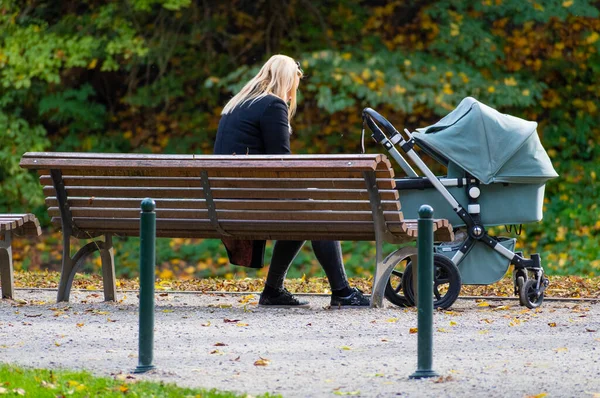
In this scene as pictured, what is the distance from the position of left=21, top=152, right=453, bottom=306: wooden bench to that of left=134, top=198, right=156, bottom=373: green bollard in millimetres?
1860

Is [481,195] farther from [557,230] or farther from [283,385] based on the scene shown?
[557,230]

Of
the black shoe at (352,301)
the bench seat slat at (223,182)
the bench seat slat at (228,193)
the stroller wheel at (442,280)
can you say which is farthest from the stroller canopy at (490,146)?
the black shoe at (352,301)

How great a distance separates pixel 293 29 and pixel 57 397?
1353cm

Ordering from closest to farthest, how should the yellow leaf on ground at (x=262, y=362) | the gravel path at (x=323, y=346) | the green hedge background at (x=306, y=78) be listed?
the gravel path at (x=323, y=346)
the yellow leaf on ground at (x=262, y=362)
the green hedge background at (x=306, y=78)

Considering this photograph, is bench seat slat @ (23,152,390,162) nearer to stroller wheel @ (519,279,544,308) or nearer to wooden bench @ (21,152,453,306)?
wooden bench @ (21,152,453,306)

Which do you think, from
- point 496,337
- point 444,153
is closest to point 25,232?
point 444,153

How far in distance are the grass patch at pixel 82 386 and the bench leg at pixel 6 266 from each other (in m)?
2.91

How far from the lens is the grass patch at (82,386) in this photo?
414cm

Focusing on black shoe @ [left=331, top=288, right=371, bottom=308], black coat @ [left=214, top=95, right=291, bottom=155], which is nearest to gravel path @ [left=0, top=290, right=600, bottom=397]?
black shoe @ [left=331, top=288, right=371, bottom=308]

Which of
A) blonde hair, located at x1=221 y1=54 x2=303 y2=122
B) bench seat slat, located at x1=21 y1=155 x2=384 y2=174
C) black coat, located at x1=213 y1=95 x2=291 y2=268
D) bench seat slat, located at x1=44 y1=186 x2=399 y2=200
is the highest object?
blonde hair, located at x1=221 y1=54 x2=303 y2=122

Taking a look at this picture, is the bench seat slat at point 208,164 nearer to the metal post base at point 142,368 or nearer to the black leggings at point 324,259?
the black leggings at point 324,259

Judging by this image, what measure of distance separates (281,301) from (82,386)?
2992 millimetres

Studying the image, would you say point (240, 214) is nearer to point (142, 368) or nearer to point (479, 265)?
point (479, 265)

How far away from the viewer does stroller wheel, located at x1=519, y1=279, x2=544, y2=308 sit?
719 cm
